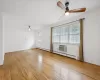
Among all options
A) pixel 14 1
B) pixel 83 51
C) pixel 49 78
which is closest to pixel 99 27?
pixel 83 51

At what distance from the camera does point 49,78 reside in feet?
7.22

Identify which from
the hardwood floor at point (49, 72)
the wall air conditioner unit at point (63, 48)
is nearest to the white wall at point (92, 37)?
the hardwood floor at point (49, 72)

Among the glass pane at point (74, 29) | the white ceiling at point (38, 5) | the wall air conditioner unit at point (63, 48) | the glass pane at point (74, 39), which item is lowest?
the wall air conditioner unit at point (63, 48)

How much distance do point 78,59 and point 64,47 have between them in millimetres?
1313

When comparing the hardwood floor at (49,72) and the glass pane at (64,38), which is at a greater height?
the glass pane at (64,38)

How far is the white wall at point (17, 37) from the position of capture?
6349mm

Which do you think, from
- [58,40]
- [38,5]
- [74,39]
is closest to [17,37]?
[58,40]

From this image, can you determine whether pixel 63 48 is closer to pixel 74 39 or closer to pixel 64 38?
pixel 64 38

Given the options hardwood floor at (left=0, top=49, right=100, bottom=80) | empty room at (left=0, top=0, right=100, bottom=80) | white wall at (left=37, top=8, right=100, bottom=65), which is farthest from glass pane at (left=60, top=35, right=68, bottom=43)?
hardwood floor at (left=0, top=49, right=100, bottom=80)

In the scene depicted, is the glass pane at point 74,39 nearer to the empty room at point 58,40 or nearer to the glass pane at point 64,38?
the empty room at point 58,40

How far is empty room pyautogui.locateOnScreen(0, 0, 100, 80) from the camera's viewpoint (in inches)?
97.2

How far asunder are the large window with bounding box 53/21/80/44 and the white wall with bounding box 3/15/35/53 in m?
2.89

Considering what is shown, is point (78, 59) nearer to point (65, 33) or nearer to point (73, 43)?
point (73, 43)

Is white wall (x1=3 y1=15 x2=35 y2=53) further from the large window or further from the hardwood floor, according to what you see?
the hardwood floor
